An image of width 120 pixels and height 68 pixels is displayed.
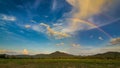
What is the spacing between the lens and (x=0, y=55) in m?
129

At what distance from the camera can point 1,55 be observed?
128 m

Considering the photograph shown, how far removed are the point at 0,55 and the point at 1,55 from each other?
51.2 inches
